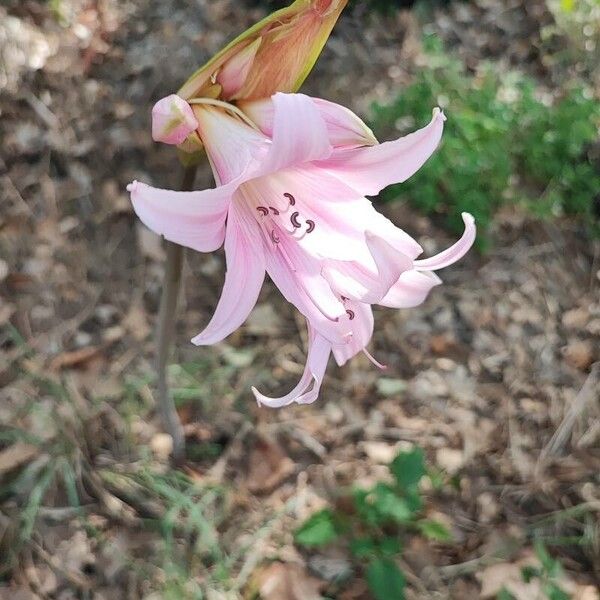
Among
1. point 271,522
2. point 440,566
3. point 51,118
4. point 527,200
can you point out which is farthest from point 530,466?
point 51,118

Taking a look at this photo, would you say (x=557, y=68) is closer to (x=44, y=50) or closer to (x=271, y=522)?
(x=44, y=50)

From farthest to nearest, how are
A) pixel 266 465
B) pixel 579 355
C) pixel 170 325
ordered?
pixel 579 355 → pixel 266 465 → pixel 170 325

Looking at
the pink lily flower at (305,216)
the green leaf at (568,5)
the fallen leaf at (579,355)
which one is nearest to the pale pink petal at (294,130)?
the pink lily flower at (305,216)

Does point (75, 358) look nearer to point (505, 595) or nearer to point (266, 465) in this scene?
point (266, 465)

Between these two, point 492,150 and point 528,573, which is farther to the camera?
point 492,150

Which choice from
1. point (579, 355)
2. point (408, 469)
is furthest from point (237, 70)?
point (579, 355)

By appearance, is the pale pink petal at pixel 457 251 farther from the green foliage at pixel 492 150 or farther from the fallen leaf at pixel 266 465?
the green foliage at pixel 492 150

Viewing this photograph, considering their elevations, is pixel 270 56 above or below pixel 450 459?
above
